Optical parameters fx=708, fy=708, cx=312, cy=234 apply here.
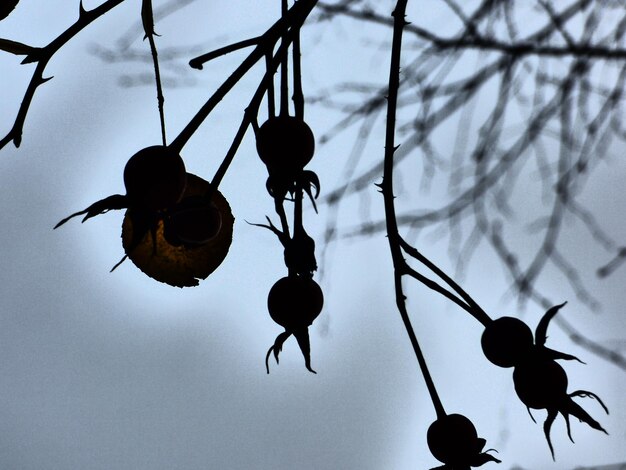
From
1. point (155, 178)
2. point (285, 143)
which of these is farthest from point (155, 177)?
point (285, 143)

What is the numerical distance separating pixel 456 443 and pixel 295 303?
236 mm

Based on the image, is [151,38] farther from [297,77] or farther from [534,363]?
[534,363]

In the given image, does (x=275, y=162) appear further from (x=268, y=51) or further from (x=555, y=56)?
(x=555, y=56)

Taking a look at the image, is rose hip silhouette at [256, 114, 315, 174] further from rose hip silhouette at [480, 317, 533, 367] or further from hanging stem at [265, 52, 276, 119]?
rose hip silhouette at [480, 317, 533, 367]

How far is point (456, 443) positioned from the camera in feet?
2.55

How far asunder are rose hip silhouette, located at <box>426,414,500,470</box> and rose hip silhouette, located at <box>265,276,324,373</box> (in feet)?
0.51

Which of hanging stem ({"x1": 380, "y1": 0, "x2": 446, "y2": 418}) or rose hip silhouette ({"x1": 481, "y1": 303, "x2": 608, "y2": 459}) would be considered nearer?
rose hip silhouette ({"x1": 481, "y1": 303, "x2": 608, "y2": 459})

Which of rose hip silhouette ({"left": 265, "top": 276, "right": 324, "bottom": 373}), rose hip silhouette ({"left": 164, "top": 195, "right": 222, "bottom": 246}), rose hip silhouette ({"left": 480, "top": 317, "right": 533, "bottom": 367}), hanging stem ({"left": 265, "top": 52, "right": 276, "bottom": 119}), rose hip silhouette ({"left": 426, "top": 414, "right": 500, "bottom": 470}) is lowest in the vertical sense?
rose hip silhouette ({"left": 426, "top": 414, "right": 500, "bottom": 470})

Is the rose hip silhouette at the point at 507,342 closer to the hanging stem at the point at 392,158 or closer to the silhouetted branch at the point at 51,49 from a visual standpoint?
the hanging stem at the point at 392,158

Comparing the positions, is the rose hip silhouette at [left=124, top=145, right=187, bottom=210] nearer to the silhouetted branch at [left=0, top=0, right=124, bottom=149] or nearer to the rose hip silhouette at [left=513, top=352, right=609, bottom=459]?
the silhouetted branch at [left=0, top=0, right=124, bottom=149]

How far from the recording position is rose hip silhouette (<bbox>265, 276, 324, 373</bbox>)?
0.82m

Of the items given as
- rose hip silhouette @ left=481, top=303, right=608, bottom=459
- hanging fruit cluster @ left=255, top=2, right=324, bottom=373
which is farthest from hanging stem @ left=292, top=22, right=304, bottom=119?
Result: rose hip silhouette @ left=481, top=303, right=608, bottom=459

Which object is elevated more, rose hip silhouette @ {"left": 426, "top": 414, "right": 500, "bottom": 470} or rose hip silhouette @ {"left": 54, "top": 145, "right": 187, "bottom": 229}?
rose hip silhouette @ {"left": 54, "top": 145, "right": 187, "bottom": 229}

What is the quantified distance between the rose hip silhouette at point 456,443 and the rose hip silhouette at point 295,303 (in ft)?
0.51
